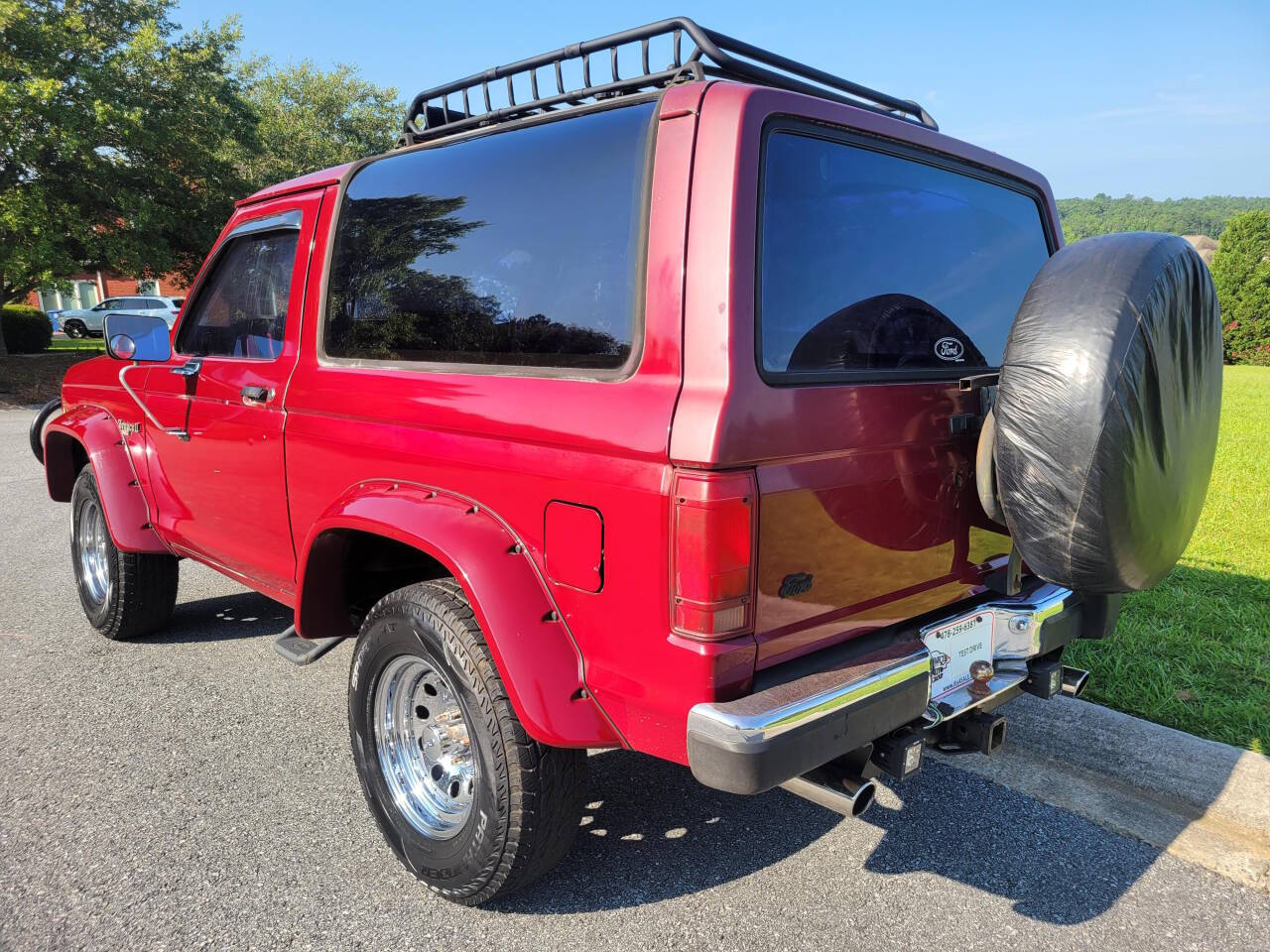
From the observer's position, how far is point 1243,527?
238 inches

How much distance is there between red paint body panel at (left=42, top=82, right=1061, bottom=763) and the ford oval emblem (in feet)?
0.51

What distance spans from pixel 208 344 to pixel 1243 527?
6579mm

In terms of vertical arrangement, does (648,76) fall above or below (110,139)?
below

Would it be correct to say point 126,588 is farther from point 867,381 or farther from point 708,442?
point 867,381

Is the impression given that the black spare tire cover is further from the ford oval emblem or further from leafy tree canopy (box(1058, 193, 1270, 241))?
leafy tree canopy (box(1058, 193, 1270, 241))

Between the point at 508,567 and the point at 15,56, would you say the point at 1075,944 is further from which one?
the point at 15,56

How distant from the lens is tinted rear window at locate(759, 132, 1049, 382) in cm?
203

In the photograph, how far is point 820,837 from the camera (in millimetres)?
2799

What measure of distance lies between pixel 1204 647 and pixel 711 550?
3.34 metres

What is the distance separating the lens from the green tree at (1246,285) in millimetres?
21312

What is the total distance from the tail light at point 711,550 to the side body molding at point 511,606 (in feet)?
1.21

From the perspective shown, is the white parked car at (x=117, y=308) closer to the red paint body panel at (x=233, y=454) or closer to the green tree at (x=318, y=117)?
the green tree at (x=318, y=117)

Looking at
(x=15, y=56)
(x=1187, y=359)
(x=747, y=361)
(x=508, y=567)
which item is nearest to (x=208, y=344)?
(x=508, y=567)

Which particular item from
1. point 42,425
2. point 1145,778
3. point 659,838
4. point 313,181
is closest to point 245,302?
point 313,181
